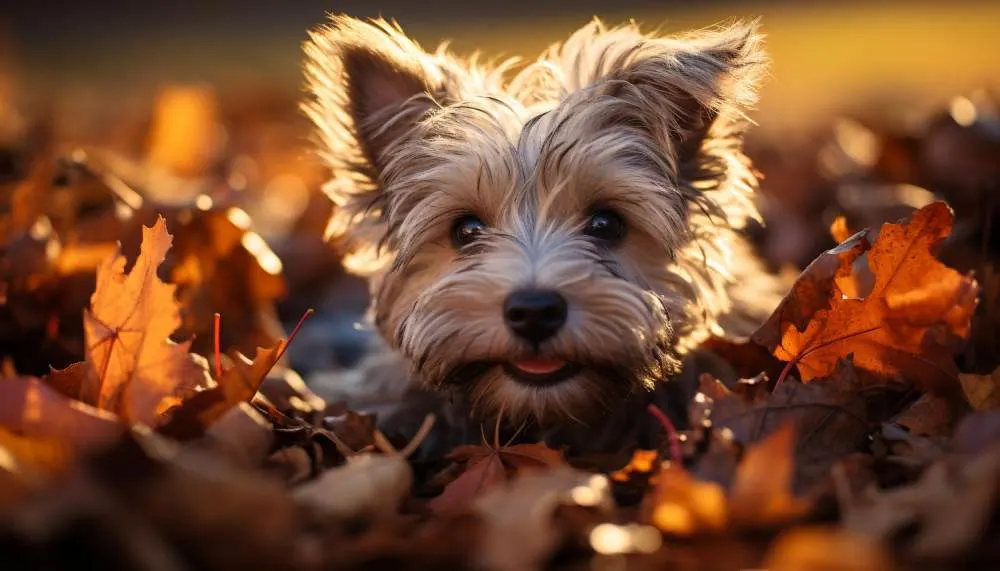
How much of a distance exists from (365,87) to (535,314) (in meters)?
1.45

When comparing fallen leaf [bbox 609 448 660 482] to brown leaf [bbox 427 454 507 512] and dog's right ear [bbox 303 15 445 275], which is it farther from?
dog's right ear [bbox 303 15 445 275]

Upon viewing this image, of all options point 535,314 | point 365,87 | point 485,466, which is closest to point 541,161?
point 535,314

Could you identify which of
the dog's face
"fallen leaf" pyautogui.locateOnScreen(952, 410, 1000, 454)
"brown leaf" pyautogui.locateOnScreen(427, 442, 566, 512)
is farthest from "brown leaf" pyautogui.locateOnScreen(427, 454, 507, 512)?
"fallen leaf" pyautogui.locateOnScreen(952, 410, 1000, 454)

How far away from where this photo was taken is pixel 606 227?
12.7 feet

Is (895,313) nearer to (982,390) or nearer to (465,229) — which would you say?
(982,390)

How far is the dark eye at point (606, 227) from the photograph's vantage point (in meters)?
3.86

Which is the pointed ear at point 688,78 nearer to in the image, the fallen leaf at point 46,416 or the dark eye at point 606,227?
the dark eye at point 606,227

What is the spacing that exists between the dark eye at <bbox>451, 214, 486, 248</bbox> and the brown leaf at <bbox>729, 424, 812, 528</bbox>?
1935mm

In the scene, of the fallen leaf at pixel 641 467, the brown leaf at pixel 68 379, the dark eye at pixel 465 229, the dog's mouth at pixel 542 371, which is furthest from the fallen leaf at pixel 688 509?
the dark eye at pixel 465 229

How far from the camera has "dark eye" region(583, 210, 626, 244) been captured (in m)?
3.86

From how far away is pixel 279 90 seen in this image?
15.0 m

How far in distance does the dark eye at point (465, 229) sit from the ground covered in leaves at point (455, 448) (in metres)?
0.73

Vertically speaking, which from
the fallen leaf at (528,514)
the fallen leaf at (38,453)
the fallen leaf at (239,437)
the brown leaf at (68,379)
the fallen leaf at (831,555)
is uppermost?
the fallen leaf at (831,555)

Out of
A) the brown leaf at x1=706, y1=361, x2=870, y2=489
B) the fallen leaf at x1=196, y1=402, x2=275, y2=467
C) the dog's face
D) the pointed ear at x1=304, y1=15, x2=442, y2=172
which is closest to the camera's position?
the fallen leaf at x1=196, y1=402, x2=275, y2=467
